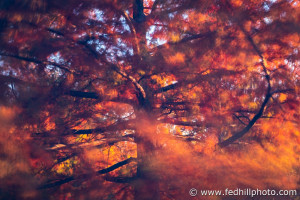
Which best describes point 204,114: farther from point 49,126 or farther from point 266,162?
point 49,126

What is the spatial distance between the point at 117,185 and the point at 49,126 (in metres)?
1.32

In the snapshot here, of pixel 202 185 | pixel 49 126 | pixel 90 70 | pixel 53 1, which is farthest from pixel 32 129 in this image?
pixel 202 185

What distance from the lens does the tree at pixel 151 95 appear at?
9.32 feet

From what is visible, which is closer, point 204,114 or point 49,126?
point 49,126

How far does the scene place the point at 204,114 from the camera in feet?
11.4

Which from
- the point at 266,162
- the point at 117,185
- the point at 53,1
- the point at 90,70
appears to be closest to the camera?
the point at 53,1

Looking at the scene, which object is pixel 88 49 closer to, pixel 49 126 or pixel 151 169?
pixel 49 126

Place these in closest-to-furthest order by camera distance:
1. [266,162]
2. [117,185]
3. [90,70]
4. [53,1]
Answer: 1. [53,1]
2. [90,70]
3. [266,162]
4. [117,185]

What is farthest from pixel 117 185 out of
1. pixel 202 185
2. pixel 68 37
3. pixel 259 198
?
pixel 68 37

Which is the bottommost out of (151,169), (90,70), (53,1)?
(151,169)

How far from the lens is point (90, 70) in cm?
315

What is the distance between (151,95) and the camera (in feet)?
11.8

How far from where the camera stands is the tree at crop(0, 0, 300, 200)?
2840 mm

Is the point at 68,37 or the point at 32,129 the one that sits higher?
the point at 68,37
